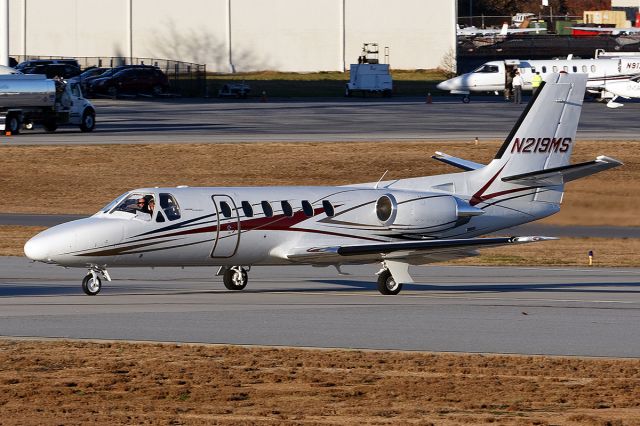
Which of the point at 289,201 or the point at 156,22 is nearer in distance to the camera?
the point at 289,201

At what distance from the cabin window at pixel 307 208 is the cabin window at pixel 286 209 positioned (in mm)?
309

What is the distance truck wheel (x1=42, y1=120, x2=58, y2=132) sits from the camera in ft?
203

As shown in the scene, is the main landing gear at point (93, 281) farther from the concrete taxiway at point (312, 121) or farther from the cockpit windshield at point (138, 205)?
the concrete taxiway at point (312, 121)

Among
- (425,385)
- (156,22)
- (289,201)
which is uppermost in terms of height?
(156,22)

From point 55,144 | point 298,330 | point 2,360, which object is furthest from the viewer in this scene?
point 55,144

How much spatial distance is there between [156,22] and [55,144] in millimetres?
51052

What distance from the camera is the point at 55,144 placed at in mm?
56031

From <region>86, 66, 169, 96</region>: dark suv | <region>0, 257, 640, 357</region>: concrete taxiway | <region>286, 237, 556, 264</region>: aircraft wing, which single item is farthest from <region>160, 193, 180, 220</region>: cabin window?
<region>86, 66, 169, 96</region>: dark suv

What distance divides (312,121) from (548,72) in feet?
77.0

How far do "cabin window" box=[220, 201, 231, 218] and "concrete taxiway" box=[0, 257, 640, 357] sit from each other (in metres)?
1.75

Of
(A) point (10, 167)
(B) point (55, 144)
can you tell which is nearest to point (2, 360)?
(A) point (10, 167)

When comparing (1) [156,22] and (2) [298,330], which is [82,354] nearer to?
(2) [298,330]

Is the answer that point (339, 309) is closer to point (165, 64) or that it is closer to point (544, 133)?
point (544, 133)

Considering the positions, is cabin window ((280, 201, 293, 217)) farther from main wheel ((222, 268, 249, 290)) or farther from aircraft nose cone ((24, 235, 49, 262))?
aircraft nose cone ((24, 235, 49, 262))
